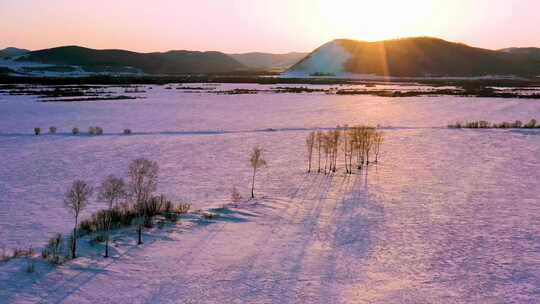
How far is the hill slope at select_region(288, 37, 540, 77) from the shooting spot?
165 metres

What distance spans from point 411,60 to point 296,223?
557ft

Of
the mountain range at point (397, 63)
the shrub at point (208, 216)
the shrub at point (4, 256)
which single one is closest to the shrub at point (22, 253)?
the shrub at point (4, 256)

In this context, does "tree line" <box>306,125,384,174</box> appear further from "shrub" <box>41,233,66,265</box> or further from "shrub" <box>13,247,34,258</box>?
"shrub" <box>13,247,34,258</box>

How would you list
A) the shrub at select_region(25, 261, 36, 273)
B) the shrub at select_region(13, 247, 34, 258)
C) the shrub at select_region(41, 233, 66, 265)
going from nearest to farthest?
the shrub at select_region(25, 261, 36, 273) < the shrub at select_region(41, 233, 66, 265) < the shrub at select_region(13, 247, 34, 258)

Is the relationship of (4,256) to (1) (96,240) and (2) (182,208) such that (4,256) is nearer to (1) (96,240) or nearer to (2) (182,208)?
(1) (96,240)

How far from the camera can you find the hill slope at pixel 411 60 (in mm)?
164750

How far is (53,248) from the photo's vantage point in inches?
445

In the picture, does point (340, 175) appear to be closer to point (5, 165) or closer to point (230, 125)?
point (5, 165)

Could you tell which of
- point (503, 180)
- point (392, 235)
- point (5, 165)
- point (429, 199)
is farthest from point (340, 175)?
point (5, 165)

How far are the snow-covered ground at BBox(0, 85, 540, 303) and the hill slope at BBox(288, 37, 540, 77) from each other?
137m

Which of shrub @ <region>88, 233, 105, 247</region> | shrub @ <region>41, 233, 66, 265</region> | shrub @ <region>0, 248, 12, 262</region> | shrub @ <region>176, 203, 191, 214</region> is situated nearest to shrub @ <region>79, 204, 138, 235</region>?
shrub @ <region>88, 233, 105, 247</region>

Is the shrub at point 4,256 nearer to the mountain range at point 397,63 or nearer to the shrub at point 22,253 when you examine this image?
the shrub at point 22,253

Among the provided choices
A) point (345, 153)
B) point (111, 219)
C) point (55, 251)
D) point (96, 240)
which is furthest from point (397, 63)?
point (55, 251)

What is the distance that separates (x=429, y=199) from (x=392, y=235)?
4.16 metres
